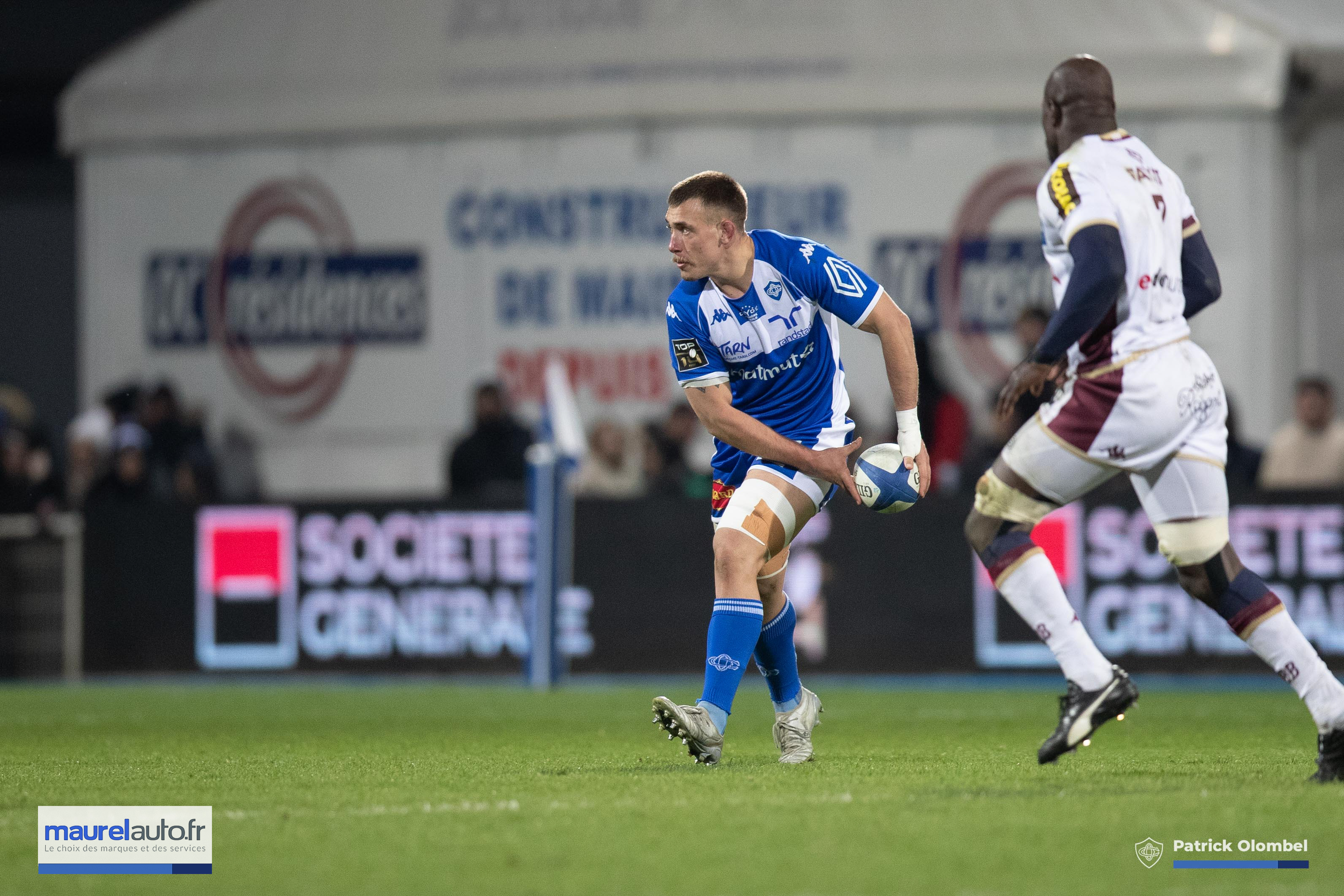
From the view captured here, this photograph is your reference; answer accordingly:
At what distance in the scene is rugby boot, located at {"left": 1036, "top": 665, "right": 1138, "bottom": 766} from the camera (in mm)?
5930

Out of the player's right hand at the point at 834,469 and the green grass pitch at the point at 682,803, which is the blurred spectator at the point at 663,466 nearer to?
the green grass pitch at the point at 682,803

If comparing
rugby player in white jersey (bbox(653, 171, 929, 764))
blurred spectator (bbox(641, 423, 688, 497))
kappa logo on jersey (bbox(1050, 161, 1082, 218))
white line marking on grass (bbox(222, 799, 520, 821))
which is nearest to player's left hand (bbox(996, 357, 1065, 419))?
kappa logo on jersey (bbox(1050, 161, 1082, 218))

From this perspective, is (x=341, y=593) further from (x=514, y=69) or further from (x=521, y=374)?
(x=514, y=69)

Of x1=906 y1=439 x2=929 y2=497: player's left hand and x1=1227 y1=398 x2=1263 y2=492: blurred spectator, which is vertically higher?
x1=906 y1=439 x2=929 y2=497: player's left hand

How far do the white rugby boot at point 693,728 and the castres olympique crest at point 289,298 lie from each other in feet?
41.6

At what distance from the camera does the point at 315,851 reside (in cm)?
509

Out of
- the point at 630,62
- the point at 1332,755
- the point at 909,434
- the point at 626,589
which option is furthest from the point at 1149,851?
the point at 630,62

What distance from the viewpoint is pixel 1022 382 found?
19.5 feet

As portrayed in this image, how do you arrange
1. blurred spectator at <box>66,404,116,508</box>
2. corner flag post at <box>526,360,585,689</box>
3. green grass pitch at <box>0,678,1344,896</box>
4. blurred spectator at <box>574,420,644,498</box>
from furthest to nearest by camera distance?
blurred spectator at <box>66,404,116,508</box>
blurred spectator at <box>574,420,644,498</box>
corner flag post at <box>526,360,585,689</box>
green grass pitch at <box>0,678,1344,896</box>

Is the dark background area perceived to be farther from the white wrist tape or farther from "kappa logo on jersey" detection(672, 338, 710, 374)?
the white wrist tape

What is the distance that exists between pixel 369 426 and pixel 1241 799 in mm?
14318

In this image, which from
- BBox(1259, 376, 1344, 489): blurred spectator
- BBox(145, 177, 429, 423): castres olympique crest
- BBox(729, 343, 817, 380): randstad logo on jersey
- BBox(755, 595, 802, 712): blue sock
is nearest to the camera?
BBox(729, 343, 817, 380): randstad logo on jersey

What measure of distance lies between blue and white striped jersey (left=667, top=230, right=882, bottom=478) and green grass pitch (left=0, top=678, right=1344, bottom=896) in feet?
4.40

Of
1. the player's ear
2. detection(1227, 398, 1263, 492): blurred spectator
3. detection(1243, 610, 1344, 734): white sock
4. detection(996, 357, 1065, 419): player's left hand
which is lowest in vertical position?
detection(1243, 610, 1344, 734): white sock
